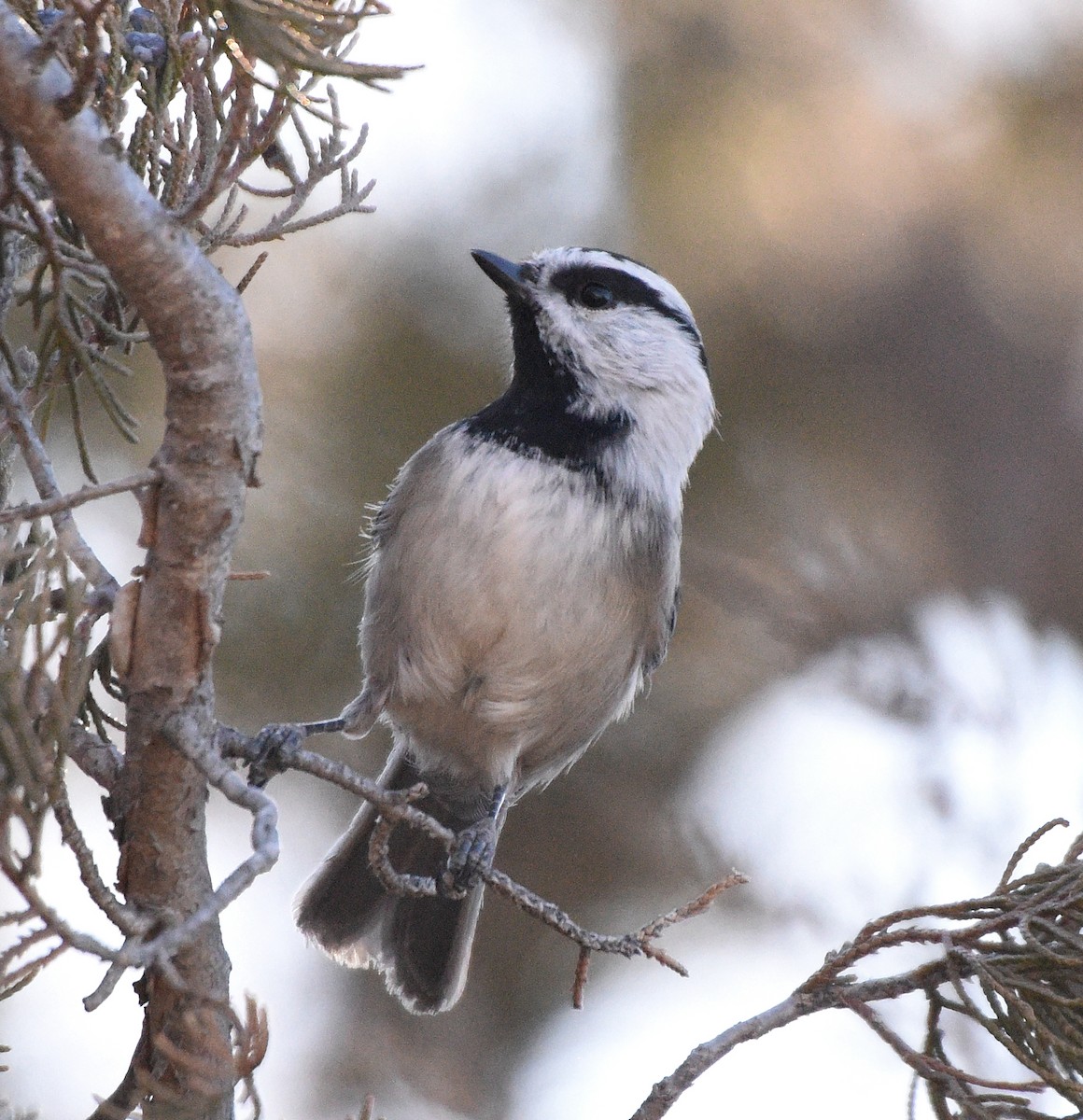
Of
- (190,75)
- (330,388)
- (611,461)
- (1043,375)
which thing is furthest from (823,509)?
(190,75)

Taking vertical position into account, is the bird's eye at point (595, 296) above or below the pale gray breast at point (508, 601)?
above

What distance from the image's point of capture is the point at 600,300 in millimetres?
3250

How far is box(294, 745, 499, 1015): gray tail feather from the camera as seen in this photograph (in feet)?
→ 10.2

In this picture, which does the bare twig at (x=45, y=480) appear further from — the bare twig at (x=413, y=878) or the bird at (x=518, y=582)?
the bird at (x=518, y=582)

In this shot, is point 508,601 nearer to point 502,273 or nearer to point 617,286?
point 502,273

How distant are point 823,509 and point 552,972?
4.88 feet

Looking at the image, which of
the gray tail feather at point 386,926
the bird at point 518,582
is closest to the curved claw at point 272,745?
the bird at point 518,582

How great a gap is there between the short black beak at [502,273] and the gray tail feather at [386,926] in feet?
4.11

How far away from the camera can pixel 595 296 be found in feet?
10.7

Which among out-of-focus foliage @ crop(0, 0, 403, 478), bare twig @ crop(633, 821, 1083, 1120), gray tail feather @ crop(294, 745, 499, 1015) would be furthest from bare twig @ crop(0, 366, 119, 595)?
gray tail feather @ crop(294, 745, 499, 1015)

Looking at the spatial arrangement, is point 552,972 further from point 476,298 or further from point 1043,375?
point 1043,375

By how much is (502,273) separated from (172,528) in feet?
5.50

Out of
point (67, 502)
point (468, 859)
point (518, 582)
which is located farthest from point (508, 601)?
point (67, 502)

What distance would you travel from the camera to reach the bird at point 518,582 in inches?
108
